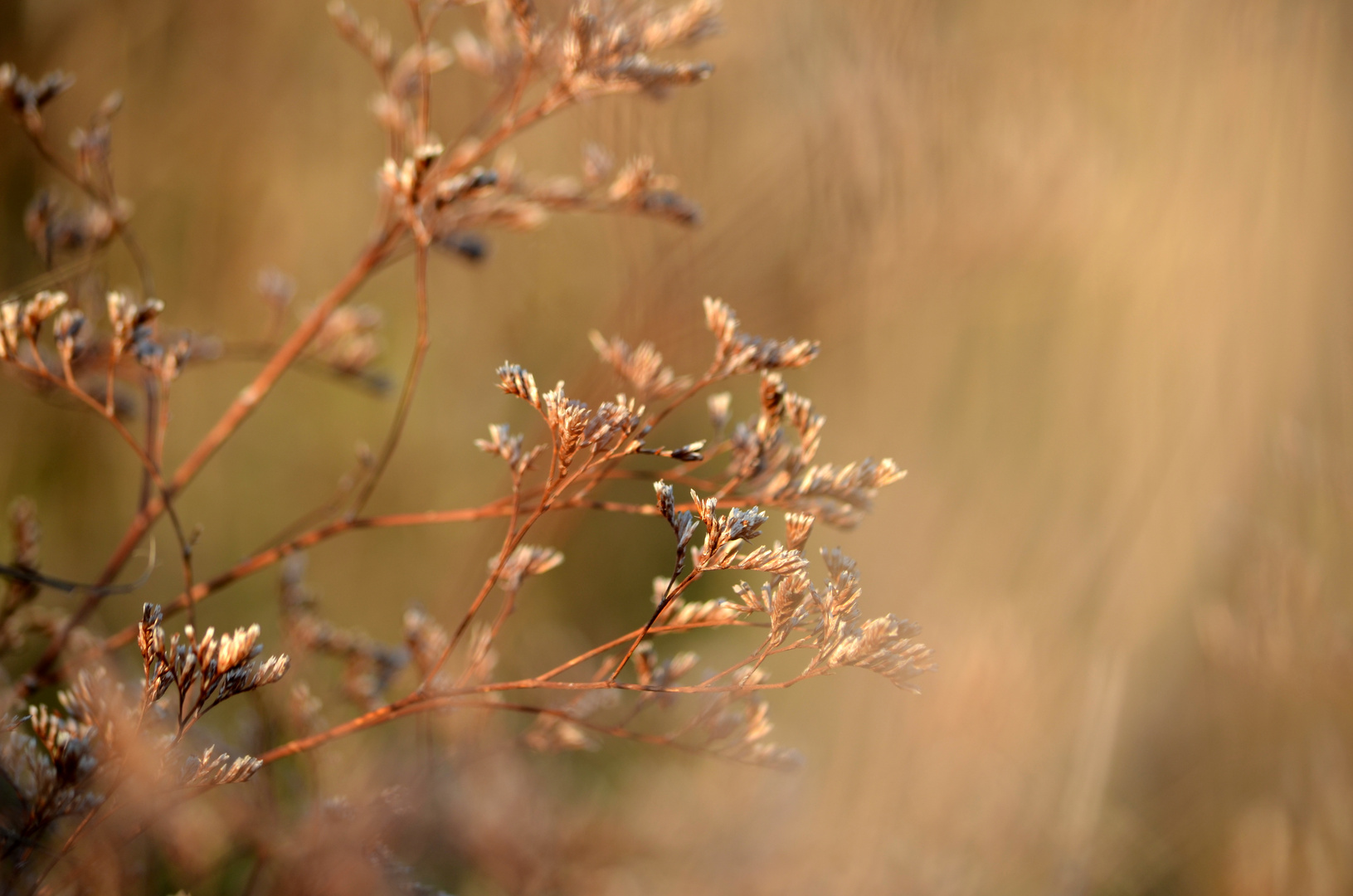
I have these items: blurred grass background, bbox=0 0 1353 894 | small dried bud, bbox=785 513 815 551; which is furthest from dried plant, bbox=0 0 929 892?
blurred grass background, bbox=0 0 1353 894

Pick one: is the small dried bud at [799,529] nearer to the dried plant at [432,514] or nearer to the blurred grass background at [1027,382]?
the dried plant at [432,514]

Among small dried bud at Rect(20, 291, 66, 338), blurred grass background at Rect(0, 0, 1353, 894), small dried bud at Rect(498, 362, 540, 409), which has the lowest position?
small dried bud at Rect(20, 291, 66, 338)

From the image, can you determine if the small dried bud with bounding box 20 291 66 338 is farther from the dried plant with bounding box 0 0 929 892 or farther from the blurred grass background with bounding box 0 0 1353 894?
the blurred grass background with bounding box 0 0 1353 894

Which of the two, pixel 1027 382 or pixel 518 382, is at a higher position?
pixel 1027 382

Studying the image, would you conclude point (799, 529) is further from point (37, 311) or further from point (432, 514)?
point (37, 311)

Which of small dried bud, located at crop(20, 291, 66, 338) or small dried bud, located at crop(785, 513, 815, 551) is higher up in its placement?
small dried bud, located at crop(785, 513, 815, 551)

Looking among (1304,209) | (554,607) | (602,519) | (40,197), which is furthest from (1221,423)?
(40,197)

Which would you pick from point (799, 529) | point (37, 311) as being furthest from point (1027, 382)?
point (37, 311)
